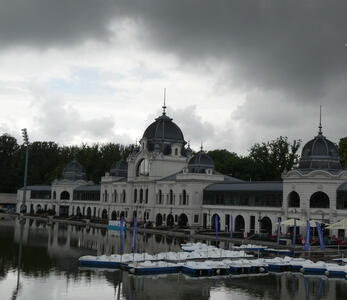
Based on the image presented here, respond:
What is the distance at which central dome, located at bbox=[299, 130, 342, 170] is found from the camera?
7262cm

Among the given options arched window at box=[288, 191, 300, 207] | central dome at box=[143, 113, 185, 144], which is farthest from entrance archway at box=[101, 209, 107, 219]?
arched window at box=[288, 191, 300, 207]

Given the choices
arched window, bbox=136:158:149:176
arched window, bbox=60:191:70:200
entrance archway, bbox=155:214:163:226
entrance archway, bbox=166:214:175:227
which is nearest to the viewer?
entrance archway, bbox=166:214:175:227

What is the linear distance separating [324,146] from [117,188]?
52.0m

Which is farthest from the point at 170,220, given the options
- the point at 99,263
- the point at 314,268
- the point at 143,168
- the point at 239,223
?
the point at 314,268

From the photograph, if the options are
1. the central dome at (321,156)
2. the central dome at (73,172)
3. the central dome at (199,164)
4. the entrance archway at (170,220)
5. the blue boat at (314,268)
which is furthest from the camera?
the central dome at (73,172)

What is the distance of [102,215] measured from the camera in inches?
4710

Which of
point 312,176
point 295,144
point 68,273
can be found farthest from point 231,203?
point 68,273

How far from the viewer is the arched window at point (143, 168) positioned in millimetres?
105250

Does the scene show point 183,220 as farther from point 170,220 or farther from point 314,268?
point 314,268

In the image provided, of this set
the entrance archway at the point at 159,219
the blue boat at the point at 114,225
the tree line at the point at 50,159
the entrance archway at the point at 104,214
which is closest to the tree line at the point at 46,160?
the tree line at the point at 50,159

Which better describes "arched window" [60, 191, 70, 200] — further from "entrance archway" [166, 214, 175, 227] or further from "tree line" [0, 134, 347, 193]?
"entrance archway" [166, 214, 175, 227]

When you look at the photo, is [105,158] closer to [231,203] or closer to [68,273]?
[231,203]

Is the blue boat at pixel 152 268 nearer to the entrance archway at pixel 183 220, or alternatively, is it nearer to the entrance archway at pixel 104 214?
the entrance archway at pixel 183 220

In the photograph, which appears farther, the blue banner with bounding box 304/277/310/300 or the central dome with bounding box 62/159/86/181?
the central dome with bounding box 62/159/86/181
